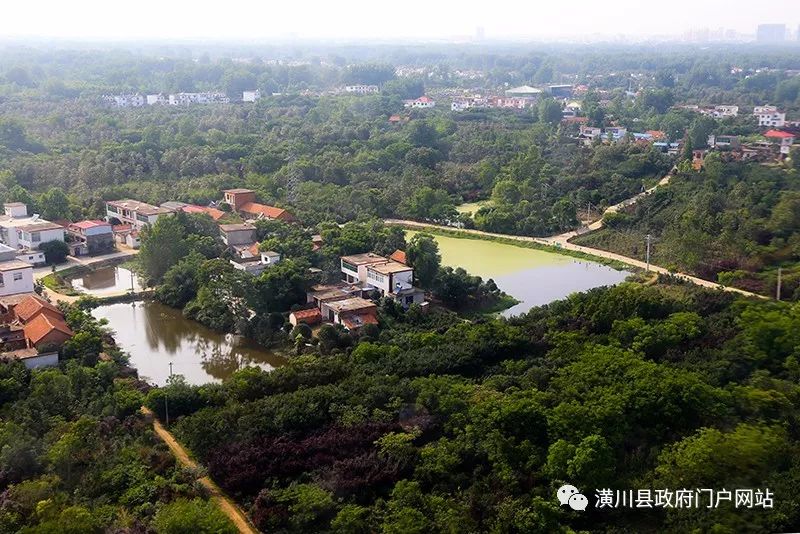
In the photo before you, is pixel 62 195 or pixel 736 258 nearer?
pixel 736 258

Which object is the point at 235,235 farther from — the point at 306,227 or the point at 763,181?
the point at 763,181

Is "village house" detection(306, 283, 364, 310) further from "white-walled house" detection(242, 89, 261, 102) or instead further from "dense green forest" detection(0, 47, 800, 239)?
"white-walled house" detection(242, 89, 261, 102)

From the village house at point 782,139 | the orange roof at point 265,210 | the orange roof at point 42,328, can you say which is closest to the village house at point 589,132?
the village house at point 782,139

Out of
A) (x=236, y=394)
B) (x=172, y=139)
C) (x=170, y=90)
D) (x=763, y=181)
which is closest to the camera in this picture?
(x=236, y=394)

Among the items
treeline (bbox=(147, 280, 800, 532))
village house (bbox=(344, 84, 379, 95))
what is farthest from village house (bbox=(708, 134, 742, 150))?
village house (bbox=(344, 84, 379, 95))

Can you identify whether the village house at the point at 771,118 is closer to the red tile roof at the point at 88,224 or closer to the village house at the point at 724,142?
the village house at the point at 724,142

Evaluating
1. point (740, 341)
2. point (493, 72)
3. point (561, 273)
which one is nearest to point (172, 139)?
point (561, 273)
